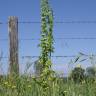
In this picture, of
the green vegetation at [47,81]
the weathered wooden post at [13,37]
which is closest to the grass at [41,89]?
the green vegetation at [47,81]

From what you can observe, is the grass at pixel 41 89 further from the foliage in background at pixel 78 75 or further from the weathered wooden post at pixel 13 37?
the weathered wooden post at pixel 13 37

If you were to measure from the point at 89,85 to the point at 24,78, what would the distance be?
0.75m

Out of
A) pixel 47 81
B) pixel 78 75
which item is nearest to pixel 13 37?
pixel 78 75

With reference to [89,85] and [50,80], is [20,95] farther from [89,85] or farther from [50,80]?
[89,85]

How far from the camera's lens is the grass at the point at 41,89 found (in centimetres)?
352

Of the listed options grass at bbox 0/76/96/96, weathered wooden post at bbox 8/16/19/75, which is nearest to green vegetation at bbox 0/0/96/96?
grass at bbox 0/76/96/96

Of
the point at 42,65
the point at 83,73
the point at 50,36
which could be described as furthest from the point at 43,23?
the point at 83,73

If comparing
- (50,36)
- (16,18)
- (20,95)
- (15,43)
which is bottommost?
(20,95)

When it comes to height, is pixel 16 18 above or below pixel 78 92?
above

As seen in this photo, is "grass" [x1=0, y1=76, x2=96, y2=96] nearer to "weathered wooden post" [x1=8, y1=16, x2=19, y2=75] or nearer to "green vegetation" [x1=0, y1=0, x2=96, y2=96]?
"green vegetation" [x1=0, y1=0, x2=96, y2=96]

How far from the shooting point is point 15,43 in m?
7.39

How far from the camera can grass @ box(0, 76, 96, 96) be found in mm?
3521

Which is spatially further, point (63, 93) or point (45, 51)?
point (45, 51)

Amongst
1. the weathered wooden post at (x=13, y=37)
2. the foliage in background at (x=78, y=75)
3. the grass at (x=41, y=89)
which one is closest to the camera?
the grass at (x=41, y=89)
